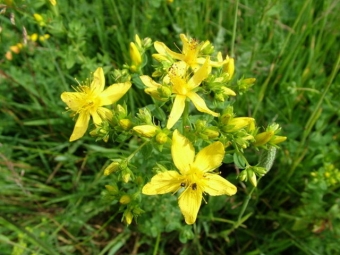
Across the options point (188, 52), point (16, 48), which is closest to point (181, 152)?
point (188, 52)

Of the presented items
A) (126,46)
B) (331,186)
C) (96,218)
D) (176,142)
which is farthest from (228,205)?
(126,46)

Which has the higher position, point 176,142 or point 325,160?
point 176,142

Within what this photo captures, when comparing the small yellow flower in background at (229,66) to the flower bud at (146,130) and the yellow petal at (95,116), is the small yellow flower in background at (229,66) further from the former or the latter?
the yellow petal at (95,116)

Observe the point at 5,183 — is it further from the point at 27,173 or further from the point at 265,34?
the point at 265,34

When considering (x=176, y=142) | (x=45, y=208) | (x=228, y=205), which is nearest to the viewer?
(x=176, y=142)

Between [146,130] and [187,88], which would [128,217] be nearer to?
[146,130]

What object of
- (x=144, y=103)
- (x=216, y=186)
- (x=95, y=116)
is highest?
(x=95, y=116)

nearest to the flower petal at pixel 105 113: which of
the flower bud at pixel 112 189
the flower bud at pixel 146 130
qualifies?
the flower bud at pixel 146 130
